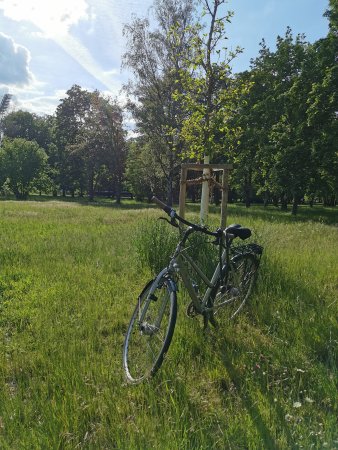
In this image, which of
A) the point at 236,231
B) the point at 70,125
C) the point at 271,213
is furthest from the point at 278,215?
the point at 70,125

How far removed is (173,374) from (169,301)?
632 mm

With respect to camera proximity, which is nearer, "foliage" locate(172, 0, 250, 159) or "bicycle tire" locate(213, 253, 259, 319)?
"bicycle tire" locate(213, 253, 259, 319)

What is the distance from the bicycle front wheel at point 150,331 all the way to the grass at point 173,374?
0.13 m

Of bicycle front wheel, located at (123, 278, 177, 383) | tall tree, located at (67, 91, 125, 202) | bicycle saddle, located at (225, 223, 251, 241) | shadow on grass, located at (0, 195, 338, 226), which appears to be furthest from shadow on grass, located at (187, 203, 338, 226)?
tall tree, located at (67, 91, 125, 202)

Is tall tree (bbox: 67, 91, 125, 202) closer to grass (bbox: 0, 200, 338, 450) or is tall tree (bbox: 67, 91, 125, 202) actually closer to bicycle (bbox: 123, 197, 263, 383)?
grass (bbox: 0, 200, 338, 450)

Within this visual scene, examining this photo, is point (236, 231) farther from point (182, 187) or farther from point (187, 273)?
point (182, 187)

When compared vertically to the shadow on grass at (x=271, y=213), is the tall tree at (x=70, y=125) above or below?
above

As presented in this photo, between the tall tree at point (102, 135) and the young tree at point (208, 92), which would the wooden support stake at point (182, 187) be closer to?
the young tree at point (208, 92)

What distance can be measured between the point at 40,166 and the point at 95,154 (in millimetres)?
16869

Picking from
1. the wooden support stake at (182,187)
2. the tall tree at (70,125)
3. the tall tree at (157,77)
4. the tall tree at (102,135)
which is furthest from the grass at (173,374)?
the tall tree at (70,125)

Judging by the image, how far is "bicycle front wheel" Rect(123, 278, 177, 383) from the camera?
2957 mm

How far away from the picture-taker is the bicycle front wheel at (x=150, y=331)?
2.96 m

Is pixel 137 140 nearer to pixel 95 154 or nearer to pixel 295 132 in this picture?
pixel 95 154

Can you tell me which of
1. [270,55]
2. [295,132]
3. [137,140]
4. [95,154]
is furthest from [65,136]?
[295,132]
